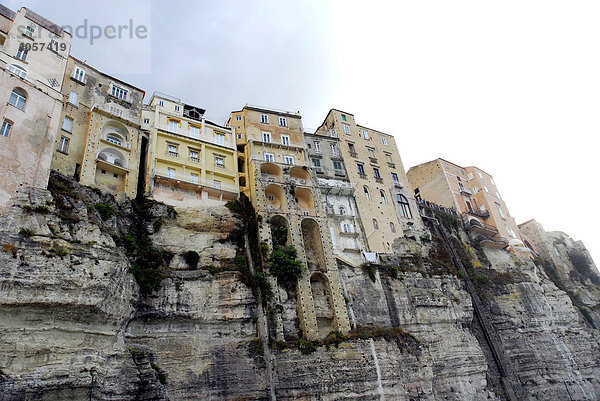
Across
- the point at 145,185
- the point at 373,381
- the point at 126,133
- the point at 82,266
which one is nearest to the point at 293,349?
the point at 373,381

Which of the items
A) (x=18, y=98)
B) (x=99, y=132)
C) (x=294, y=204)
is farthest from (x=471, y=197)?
(x=18, y=98)

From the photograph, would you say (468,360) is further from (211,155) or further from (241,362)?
(211,155)

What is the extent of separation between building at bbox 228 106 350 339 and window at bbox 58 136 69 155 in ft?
48.1

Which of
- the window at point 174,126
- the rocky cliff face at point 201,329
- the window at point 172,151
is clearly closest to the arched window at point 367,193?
the rocky cliff face at point 201,329

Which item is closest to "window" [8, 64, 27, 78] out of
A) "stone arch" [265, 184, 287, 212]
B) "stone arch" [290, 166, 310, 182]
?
"stone arch" [265, 184, 287, 212]

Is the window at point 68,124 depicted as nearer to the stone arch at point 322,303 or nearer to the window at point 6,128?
the window at point 6,128

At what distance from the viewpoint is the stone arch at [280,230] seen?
114 feet

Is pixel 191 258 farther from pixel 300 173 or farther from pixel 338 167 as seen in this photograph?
pixel 338 167

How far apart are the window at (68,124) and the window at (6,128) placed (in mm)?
6804

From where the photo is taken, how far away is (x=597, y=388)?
43.5m

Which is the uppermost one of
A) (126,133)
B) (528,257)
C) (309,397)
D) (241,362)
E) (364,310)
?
(126,133)

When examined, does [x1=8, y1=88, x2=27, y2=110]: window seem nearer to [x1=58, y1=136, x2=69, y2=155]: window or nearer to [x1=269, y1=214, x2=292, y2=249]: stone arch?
[x1=58, y1=136, x2=69, y2=155]: window

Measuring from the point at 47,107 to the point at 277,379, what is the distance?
77.0ft

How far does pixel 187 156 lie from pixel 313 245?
46.7ft
